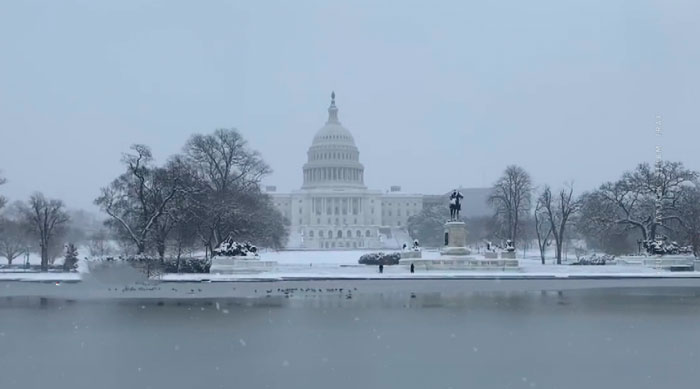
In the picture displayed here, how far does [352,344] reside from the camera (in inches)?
528

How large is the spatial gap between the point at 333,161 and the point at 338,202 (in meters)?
10.4

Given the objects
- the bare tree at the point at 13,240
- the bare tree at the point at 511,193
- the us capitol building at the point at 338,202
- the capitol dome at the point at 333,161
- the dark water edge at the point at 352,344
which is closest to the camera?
the dark water edge at the point at 352,344

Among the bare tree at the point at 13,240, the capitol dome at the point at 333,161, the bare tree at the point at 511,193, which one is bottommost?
the bare tree at the point at 13,240

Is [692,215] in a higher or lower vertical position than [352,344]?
higher

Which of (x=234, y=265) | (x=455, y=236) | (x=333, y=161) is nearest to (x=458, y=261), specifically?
(x=455, y=236)

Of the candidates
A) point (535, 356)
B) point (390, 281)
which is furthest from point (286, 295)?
point (535, 356)

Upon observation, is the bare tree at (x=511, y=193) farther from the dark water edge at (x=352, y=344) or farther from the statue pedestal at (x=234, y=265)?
the dark water edge at (x=352, y=344)

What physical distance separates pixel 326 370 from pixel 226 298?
539 inches

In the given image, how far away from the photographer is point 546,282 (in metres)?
32.3

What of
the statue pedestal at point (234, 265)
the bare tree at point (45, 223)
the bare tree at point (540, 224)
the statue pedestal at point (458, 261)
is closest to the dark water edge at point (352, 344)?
the statue pedestal at point (234, 265)

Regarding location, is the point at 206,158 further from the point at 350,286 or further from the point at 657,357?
the point at 657,357

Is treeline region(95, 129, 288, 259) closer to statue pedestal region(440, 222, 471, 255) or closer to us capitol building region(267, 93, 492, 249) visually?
statue pedestal region(440, 222, 471, 255)

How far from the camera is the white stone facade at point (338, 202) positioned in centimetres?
13962

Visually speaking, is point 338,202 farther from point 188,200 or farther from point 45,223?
point 188,200
